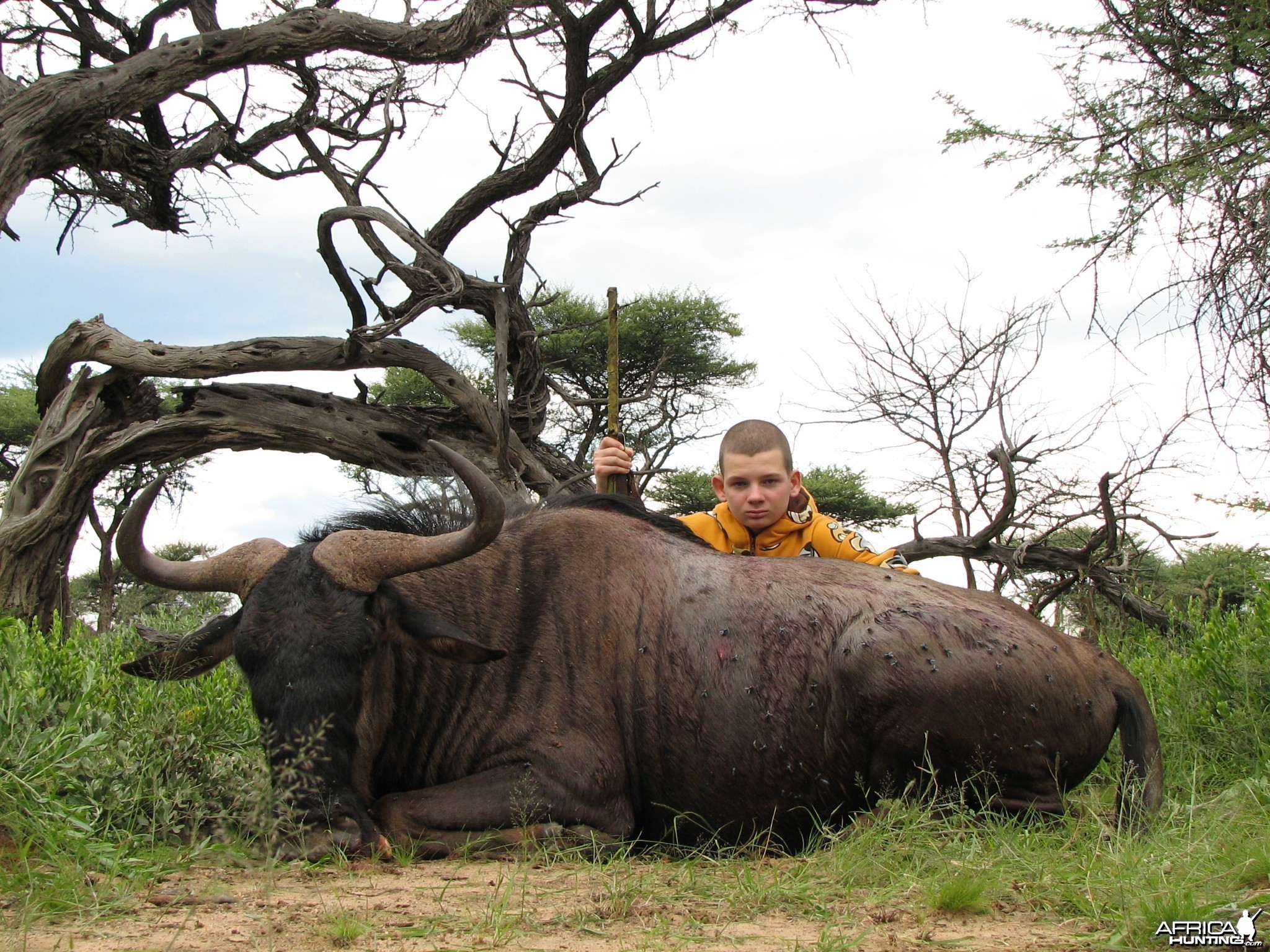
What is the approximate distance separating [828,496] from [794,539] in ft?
50.5

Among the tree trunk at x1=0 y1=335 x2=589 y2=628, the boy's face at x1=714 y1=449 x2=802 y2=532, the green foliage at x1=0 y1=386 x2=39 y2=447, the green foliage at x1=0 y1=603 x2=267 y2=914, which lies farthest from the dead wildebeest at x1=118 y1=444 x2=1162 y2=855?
the green foliage at x1=0 y1=386 x2=39 y2=447

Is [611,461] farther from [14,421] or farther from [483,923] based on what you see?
[14,421]

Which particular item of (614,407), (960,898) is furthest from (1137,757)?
(614,407)

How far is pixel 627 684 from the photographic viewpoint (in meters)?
4.04

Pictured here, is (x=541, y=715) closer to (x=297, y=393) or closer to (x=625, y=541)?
(x=625, y=541)

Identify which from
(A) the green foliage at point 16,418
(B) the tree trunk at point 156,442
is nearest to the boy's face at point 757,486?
(B) the tree trunk at point 156,442

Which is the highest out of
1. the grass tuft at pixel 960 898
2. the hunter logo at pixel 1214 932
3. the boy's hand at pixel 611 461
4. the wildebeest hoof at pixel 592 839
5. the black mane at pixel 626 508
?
the boy's hand at pixel 611 461

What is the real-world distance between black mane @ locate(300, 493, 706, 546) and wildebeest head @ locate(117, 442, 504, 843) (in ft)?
1.36

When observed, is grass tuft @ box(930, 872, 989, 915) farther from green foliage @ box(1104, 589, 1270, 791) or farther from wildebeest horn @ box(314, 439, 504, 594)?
green foliage @ box(1104, 589, 1270, 791)

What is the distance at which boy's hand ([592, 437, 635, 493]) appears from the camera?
5305 mm

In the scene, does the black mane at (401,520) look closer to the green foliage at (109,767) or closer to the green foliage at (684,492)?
the green foliage at (109,767)

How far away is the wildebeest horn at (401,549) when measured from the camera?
3637 millimetres

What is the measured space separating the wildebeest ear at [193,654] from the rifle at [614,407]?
2.02 metres

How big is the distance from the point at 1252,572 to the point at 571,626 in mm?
4925
